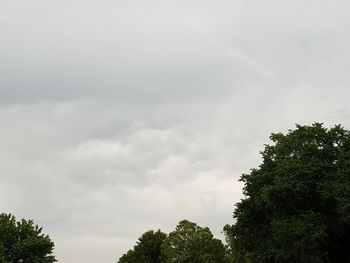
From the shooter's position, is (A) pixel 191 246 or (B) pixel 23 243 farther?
(A) pixel 191 246

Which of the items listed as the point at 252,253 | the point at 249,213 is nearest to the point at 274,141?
the point at 249,213

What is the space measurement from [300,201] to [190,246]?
5229 cm

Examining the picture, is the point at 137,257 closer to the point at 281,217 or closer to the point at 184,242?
the point at 184,242

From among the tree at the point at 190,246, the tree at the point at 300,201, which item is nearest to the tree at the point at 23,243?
the tree at the point at 190,246

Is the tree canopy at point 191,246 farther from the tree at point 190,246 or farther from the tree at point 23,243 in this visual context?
the tree at point 23,243

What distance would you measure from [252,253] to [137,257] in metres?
60.4

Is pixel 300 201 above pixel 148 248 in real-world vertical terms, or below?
below

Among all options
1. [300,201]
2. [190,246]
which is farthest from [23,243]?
[300,201]

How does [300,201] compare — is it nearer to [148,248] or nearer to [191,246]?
[191,246]

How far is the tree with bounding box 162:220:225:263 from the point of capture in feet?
334

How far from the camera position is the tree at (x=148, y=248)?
377 feet

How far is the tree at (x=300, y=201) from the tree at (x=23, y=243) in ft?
115

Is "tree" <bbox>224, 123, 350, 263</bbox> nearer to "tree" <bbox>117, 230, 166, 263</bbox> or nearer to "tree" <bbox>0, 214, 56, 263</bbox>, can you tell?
"tree" <bbox>0, 214, 56, 263</bbox>

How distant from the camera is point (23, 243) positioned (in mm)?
81375
